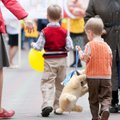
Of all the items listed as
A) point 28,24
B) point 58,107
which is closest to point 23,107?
point 58,107

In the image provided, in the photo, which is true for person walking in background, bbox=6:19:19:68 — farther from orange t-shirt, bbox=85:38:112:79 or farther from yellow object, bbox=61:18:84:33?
orange t-shirt, bbox=85:38:112:79

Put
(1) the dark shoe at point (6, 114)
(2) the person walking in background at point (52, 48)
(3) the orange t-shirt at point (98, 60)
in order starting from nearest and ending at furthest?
(3) the orange t-shirt at point (98, 60) < (1) the dark shoe at point (6, 114) < (2) the person walking in background at point (52, 48)

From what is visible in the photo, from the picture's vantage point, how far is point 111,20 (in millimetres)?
7883

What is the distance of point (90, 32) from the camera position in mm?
6996

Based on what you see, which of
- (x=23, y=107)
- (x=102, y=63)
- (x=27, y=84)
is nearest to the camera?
(x=102, y=63)

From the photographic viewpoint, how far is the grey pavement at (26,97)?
7.86 meters

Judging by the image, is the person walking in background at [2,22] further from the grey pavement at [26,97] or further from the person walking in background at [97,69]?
the person walking in background at [97,69]

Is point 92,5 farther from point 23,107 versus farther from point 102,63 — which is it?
point 23,107

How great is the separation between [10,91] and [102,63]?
381 centimetres

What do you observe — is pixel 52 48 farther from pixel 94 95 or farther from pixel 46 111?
pixel 94 95

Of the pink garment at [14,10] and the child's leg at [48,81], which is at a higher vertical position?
the pink garment at [14,10]

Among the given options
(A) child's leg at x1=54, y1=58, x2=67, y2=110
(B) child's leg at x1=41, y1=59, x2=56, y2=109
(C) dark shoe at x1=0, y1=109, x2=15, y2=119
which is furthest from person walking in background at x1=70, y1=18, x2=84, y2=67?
(C) dark shoe at x1=0, y1=109, x2=15, y2=119

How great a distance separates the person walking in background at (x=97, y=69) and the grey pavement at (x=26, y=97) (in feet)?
2.48

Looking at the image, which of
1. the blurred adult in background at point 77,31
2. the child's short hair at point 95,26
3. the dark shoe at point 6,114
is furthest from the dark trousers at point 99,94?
the blurred adult in background at point 77,31
